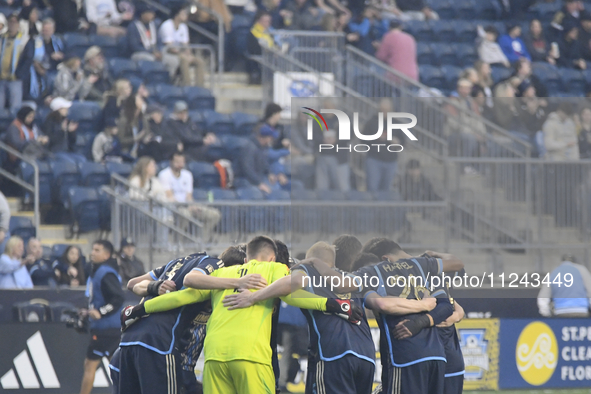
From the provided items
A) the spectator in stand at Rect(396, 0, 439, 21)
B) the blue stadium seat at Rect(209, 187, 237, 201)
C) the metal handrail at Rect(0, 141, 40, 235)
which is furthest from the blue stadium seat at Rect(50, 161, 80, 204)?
the spectator in stand at Rect(396, 0, 439, 21)

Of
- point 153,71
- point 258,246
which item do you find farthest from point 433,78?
point 258,246

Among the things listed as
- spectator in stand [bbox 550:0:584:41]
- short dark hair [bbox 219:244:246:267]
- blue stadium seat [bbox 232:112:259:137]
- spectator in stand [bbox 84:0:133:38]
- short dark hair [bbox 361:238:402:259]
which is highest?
spectator in stand [bbox 550:0:584:41]

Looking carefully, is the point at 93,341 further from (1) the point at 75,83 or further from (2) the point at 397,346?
(1) the point at 75,83

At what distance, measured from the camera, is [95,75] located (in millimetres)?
13477

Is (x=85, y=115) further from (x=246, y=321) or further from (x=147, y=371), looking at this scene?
(x=246, y=321)

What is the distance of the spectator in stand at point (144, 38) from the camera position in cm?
1430

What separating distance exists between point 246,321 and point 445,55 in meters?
11.3

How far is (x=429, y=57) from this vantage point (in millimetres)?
16719

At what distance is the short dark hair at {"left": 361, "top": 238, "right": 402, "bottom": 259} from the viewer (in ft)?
22.9

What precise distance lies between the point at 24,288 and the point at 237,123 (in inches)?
200

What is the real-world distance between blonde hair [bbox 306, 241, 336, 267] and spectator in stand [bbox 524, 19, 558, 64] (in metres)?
11.3

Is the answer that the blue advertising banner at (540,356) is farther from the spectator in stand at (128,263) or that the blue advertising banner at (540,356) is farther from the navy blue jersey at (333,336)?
the spectator in stand at (128,263)

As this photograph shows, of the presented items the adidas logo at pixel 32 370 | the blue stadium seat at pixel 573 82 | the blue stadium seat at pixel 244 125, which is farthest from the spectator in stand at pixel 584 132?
the blue stadium seat at pixel 573 82

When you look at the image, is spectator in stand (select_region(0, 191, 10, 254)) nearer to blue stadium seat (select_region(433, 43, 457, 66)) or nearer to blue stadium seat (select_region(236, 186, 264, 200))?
blue stadium seat (select_region(236, 186, 264, 200))
